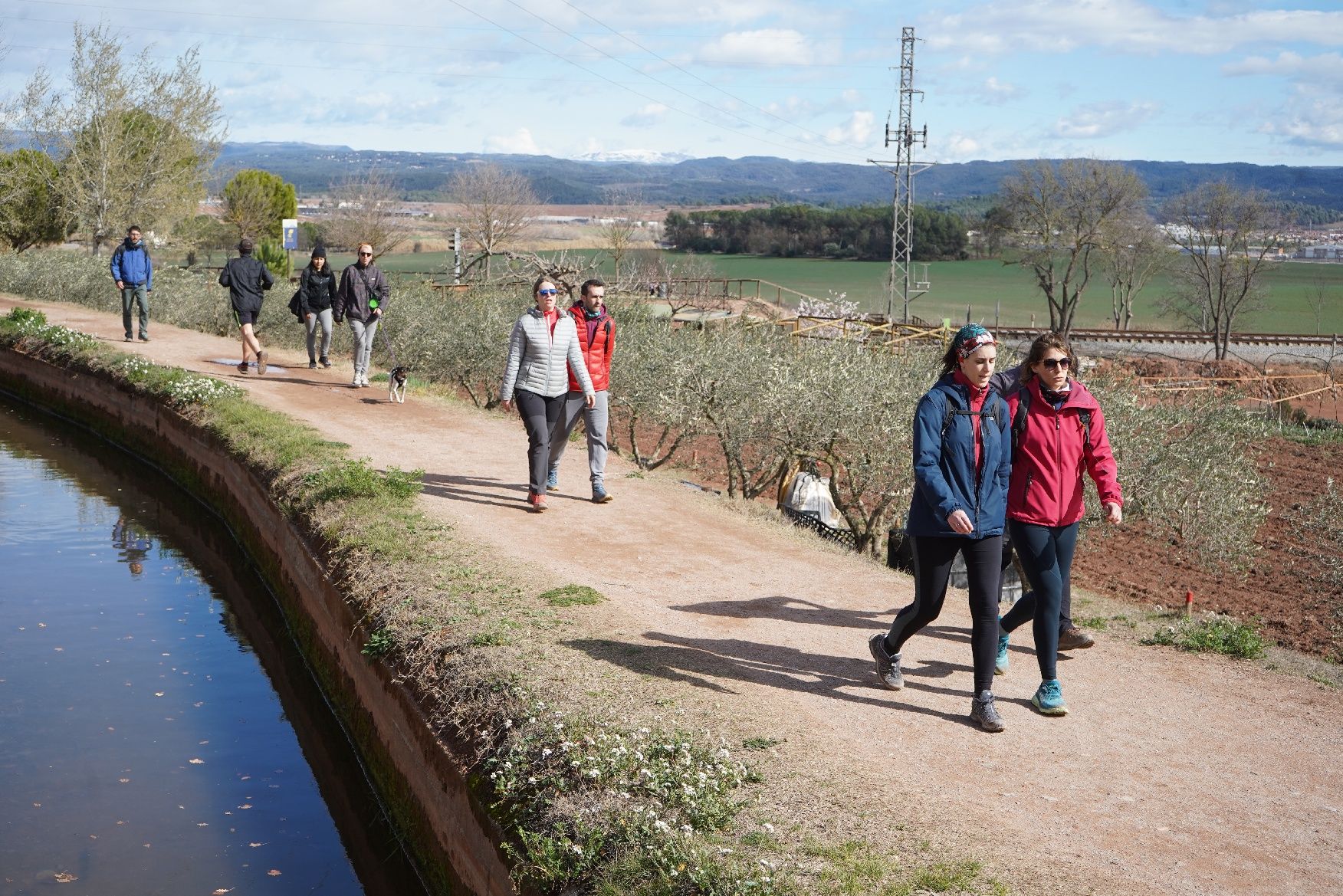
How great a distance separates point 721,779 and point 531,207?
268ft

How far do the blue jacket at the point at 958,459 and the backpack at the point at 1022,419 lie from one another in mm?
292

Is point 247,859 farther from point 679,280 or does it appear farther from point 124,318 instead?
point 679,280

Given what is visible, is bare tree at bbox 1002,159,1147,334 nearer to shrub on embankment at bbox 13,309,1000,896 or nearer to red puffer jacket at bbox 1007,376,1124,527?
shrub on embankment at bbox 13,309,1000,896

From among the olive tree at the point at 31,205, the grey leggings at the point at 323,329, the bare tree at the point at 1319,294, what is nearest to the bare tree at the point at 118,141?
the olive tree at the point at 31,205

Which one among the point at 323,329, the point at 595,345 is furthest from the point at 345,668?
the point at 323,329

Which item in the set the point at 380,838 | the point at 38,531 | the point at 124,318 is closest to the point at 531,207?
the point at 124,318

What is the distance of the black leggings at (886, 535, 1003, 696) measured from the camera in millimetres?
6047

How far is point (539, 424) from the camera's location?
34.3 feet

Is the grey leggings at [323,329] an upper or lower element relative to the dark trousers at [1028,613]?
upper

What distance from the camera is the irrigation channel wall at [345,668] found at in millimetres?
6355

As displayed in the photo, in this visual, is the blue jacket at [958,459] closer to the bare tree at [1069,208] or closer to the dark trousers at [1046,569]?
the dark trousers at [1046,569]

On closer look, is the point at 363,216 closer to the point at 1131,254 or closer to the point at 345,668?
the point at 1131,254

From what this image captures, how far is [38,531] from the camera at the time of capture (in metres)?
13.5

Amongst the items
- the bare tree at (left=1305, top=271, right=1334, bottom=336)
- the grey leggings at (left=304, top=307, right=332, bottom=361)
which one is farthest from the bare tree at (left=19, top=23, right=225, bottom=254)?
the bare tree at (left=1305, top=271, right=1334, bottom=336)
